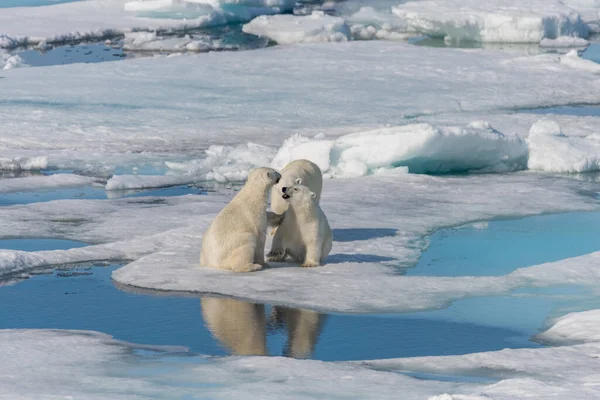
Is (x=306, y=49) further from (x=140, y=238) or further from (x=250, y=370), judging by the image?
(x=250, y=370)

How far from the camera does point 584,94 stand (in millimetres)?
13961

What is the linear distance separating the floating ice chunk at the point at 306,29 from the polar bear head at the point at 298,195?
1364 cm

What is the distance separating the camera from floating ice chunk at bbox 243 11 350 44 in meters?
19.3

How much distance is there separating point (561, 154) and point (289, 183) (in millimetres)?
4317

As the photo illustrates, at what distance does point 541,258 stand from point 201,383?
3.24 m

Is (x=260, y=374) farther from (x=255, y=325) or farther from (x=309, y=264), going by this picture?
(x=309, y=264)

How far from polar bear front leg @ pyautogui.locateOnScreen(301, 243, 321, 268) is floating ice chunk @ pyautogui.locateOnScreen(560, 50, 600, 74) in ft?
35.2

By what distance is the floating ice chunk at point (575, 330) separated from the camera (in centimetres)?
473

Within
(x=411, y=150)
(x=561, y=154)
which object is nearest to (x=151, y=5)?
(x=411, y=150)

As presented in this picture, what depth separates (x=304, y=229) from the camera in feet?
19.3

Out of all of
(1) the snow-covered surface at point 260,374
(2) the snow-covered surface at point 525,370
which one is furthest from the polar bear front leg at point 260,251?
(2) the snow-covered surface at point 525,370

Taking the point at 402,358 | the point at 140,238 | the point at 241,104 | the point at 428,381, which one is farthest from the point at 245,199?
the point at 241,104

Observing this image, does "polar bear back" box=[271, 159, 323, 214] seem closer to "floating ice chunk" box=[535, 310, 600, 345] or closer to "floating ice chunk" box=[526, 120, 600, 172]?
"floating ice chunk" box=[535, 310, 600, 345]

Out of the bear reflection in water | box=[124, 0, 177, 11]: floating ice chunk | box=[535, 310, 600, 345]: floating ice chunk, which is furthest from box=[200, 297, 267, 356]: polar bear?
box=[124, 0, 177, 11]: floating ice chunk
